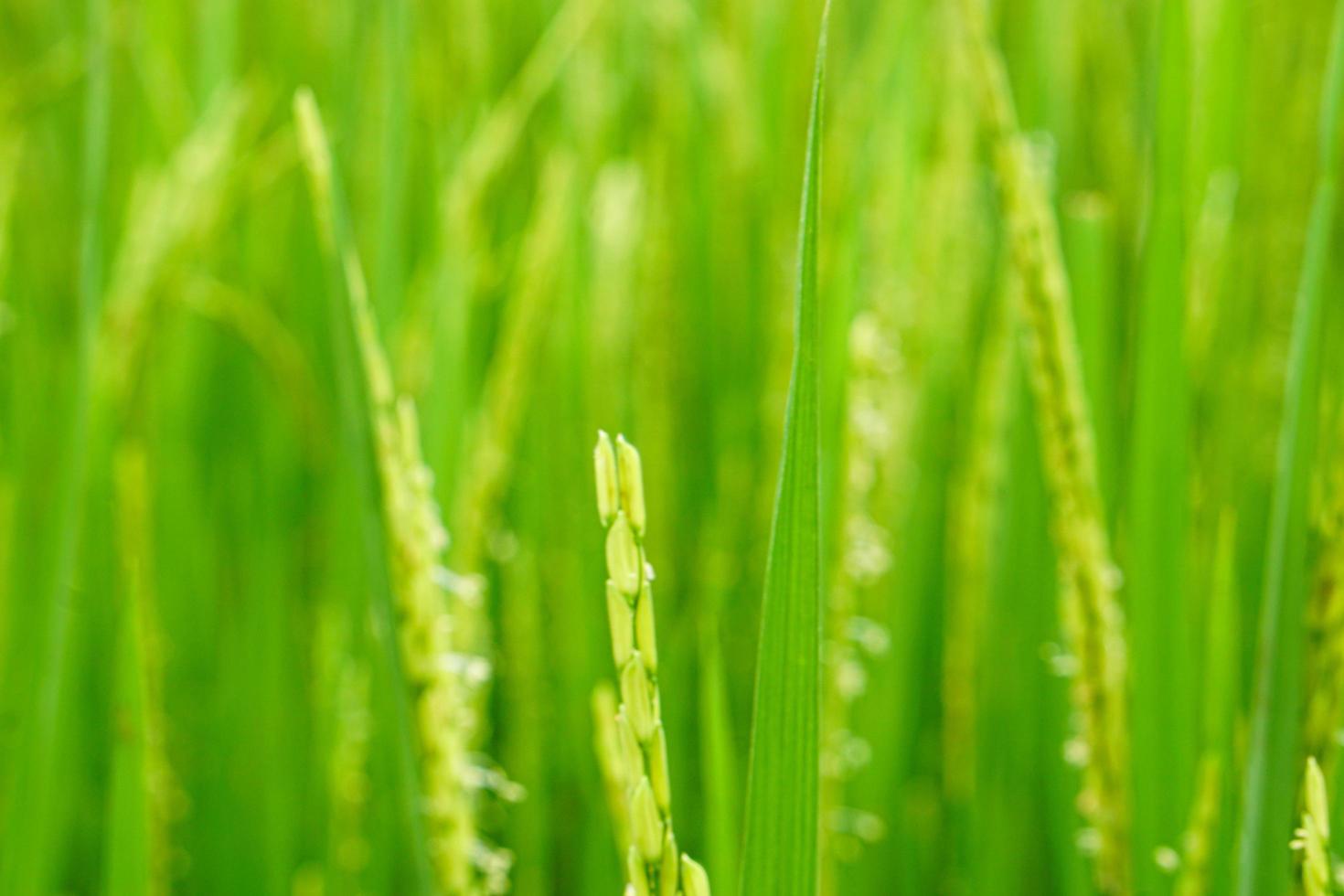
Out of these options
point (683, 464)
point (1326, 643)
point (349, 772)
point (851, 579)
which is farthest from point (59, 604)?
point (683, 464)

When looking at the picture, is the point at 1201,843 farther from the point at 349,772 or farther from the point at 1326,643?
the point at 349,772

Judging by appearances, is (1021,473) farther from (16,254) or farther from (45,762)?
(16,254)

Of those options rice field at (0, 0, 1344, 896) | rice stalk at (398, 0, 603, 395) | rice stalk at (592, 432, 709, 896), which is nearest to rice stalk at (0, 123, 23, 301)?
rice field at (0, 0, 1344, 896)

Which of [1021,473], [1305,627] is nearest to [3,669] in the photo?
[1021,473]

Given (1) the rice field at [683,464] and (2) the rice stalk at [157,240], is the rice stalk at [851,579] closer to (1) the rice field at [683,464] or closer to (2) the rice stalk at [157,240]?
(1) the rice field at [683,464]

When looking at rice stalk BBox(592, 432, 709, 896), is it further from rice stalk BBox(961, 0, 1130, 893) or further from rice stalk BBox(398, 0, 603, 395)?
rice stalk BBox(398, 0, 603, 395)

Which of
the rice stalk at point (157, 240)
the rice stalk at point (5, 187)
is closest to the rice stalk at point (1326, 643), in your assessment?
the rice stalk at point (157, 240)

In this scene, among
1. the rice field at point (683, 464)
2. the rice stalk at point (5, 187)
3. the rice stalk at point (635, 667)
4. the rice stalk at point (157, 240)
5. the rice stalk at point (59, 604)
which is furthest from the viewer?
the rice stalk at point (5, 187)
